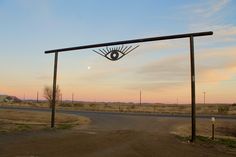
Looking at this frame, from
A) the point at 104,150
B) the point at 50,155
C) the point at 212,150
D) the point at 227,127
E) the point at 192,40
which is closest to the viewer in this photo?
the point at 50,155

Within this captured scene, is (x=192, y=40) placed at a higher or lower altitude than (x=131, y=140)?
higher

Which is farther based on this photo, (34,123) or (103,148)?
(34,123)

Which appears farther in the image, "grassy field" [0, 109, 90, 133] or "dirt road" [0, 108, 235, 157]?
"grassy field" [0, 109, 90, 133]

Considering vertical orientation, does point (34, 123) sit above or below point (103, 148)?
above

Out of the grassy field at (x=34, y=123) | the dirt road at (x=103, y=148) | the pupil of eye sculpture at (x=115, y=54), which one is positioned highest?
the pupil of eye sculpture at (x=115, y=54)

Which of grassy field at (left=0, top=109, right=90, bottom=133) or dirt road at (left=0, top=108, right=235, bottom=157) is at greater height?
grassy field at (left=0, top=109, right=90, bottom=133)

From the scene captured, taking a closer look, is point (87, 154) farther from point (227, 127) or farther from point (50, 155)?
point (227, 127)

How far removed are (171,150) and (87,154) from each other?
3.51m

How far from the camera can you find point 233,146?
1670cm

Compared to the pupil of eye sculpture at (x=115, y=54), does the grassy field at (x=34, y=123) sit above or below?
below

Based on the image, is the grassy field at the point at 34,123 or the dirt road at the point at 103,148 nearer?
the dirt road at the point at 103,148

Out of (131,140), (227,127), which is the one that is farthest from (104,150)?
(227,127)

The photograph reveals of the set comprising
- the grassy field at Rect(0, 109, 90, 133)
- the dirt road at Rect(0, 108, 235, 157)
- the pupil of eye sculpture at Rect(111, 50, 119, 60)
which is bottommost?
the dirt road at Rect(0, 108, 235, 157)

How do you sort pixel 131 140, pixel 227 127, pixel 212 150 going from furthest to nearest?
pixel 227 127 → pixel 131 140 → pixel 212 150
